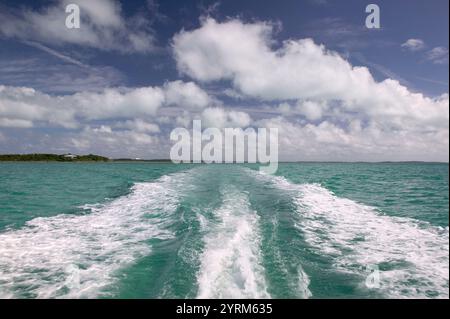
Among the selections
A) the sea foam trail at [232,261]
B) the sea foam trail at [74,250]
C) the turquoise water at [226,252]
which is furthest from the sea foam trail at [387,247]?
the sea foam trail at [74,250]

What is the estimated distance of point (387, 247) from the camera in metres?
9.45

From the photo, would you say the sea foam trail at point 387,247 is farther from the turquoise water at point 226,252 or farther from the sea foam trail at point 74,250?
the sea foam trail at point 74,250

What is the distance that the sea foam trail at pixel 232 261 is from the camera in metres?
6.35

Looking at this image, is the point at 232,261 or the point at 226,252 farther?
the point at 226,252

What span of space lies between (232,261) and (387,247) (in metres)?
5.64

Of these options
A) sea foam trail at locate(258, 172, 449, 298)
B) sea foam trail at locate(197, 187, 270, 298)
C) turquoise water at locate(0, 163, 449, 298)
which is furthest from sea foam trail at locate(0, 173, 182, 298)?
sea foam trail at locate(258, 172, 449, 298)

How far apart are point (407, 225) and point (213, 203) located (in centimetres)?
1020

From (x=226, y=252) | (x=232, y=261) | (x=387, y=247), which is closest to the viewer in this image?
(x=232, y=261)

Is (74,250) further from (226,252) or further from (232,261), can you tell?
(232,261)

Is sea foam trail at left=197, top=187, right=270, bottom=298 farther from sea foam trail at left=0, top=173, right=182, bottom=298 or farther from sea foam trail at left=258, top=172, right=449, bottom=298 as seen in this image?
sea foam trail at left=258, top=172, right=449, bottom=298

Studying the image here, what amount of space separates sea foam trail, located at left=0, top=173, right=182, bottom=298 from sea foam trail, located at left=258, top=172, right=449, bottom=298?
636 centimetres

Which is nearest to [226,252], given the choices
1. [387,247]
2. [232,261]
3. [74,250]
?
A: [232,261]

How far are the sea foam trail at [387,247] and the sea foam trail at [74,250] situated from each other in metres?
6.36
